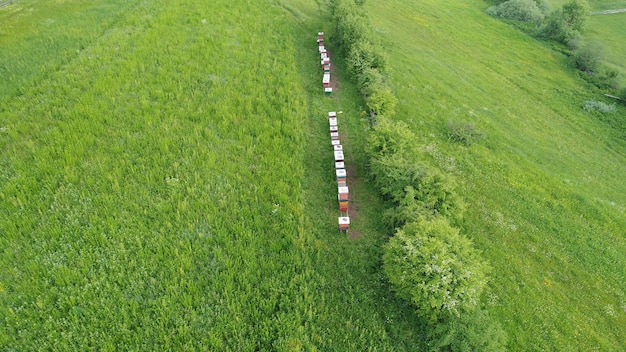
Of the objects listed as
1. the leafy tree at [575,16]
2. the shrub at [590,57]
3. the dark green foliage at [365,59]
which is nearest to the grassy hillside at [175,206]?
the dark green foliage at [365,59]

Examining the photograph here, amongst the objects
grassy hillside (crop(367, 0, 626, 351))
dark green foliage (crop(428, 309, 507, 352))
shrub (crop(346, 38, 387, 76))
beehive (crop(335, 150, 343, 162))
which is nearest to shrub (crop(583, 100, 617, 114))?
grassy hillside (crop(367, 0, 626, 351))

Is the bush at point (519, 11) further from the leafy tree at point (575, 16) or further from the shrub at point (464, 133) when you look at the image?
the shrub at point (464, 133)

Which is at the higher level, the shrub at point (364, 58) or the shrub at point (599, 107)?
the shrub at point (364, 58)

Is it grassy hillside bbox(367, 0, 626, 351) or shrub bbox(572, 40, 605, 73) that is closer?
grassy hillside bbox(367, 0, 626, 351)

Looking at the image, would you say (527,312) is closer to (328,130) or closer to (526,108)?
(328,130)

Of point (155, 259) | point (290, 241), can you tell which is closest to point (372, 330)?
point (290, 241)

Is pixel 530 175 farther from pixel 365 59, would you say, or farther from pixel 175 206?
pixel 175 206

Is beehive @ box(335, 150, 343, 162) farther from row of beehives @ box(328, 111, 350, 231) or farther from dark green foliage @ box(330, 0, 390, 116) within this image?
dark green foliage @ box(330, 0, 390, 116)
